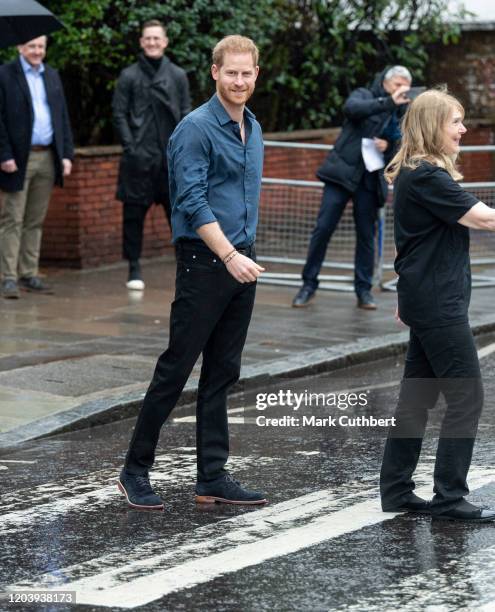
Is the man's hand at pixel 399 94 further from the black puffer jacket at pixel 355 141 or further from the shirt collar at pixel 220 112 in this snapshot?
the shirt collar at pixel 220 112

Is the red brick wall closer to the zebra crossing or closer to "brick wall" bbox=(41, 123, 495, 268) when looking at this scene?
"brick wall" bbox=(41, 123, 495, 268)

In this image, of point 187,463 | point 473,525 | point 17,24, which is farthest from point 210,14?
point 473,525

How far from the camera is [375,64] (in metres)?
20.8

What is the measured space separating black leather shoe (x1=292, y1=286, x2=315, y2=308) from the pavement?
8cm

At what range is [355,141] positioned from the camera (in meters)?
12.5

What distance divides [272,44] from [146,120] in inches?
228

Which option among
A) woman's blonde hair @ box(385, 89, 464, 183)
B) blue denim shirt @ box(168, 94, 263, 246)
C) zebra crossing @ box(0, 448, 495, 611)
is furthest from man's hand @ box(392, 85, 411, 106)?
woman's blonde hair @ box(385, 89, 464, 183)

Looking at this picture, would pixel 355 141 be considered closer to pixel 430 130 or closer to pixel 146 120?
pixel 146 120

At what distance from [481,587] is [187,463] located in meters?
2.49

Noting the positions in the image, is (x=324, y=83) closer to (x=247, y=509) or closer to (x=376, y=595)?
(x=247, y=509)

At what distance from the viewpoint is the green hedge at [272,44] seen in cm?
1588

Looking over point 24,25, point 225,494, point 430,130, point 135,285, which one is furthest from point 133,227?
point 430,130

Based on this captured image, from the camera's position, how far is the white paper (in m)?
12.3

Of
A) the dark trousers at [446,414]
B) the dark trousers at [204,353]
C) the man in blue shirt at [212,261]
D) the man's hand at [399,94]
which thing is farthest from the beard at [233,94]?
the man's hand at [399,94]
